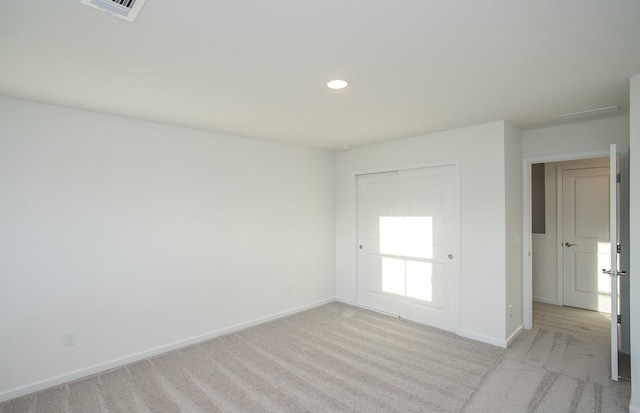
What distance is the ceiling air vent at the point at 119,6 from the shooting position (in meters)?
1.44

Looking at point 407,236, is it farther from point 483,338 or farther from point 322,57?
point 322,57

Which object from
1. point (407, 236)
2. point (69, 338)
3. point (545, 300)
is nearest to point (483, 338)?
point (407, 236)

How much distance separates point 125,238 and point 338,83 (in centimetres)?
254

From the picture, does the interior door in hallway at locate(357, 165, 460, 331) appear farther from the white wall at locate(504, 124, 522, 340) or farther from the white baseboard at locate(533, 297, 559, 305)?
the white baseboard at locate(533, 297, 559, 305)

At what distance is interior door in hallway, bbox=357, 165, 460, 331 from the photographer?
3.97 metres

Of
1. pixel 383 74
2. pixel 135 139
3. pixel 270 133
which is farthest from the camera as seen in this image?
pixel 270 133

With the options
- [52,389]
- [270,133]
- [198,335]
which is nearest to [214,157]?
[270,133]

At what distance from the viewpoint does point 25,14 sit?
1.54m

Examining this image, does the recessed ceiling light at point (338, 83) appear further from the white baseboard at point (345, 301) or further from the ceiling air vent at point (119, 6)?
the white baseboard at point (345, 301)

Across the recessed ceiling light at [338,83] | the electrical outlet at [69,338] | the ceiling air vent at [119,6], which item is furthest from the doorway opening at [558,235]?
the electrical outlet at [69,338]

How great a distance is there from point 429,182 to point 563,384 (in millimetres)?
2392

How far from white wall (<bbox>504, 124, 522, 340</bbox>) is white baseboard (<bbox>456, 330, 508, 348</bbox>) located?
0.39 feet

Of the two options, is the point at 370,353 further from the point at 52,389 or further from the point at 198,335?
the point at 52,389

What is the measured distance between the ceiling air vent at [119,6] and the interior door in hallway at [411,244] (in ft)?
11.4
